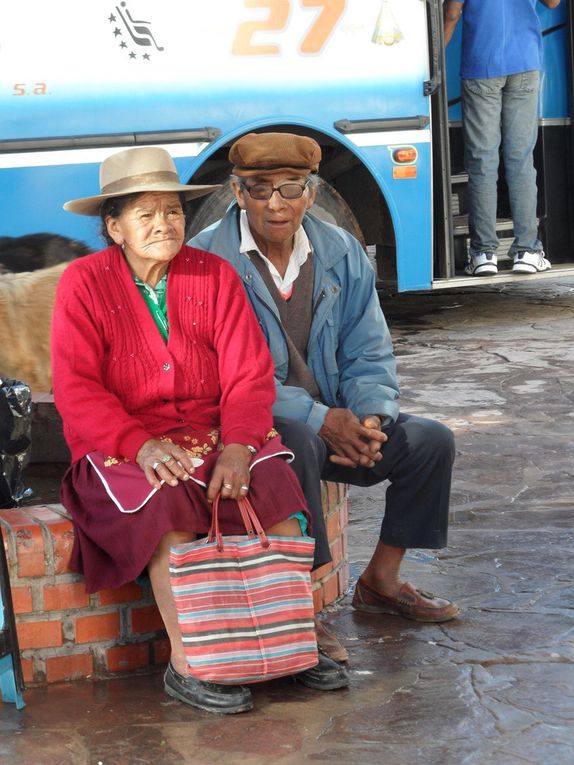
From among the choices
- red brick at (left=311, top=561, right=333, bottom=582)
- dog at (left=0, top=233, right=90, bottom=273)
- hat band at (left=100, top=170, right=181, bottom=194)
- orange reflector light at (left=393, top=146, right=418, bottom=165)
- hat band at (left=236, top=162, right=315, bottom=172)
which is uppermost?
orange reflector light at (left=393, top=146, right=418, bottom=165)

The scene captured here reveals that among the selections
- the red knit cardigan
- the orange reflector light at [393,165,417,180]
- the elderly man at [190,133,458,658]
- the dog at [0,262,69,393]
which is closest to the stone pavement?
the elderly man at [190,133,458,658]

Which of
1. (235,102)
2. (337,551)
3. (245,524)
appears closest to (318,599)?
(337,551)

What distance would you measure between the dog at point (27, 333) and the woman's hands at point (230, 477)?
8.05 ft

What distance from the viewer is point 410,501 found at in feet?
11.1

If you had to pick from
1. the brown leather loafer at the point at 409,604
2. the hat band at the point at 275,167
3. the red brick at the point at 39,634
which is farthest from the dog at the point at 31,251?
the red brick at the point at 39,634

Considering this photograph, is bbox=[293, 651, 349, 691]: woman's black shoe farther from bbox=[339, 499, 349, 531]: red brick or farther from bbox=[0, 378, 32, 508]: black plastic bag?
bbox=[0, 378, 32, 508]: black plastic bag

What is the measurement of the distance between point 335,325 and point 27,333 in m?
2.36

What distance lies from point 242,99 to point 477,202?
1.82m

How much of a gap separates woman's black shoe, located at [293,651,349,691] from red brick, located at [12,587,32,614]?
68cm

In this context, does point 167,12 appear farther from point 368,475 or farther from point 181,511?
point 181,511

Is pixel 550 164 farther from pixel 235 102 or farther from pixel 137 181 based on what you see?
pixel 137 181

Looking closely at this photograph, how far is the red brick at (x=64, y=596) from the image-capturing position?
2973 millimetres

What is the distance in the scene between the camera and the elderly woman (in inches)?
112


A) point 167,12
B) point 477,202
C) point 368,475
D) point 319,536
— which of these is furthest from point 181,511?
point 477,202
